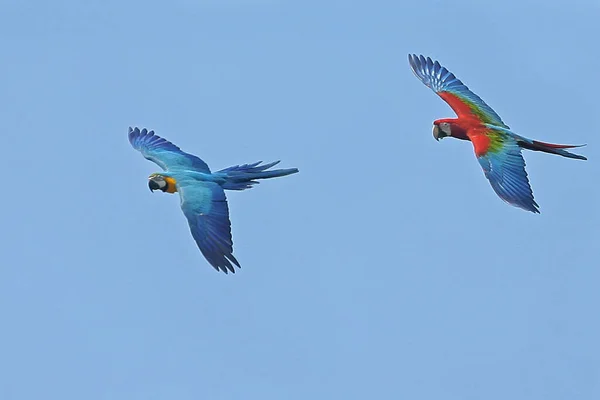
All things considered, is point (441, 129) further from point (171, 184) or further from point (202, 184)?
point (171, 184)

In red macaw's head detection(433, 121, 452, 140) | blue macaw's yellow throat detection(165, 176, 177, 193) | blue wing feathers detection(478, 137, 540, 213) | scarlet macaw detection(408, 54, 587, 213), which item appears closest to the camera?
blue wing feathers detection(478, 137, 540, 213)

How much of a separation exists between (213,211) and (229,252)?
1.20 meters

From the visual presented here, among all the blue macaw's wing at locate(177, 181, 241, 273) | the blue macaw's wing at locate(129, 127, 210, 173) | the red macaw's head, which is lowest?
the blue macaw's wing at locate(177, 181, 241, 273)

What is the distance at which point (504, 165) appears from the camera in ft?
79.1

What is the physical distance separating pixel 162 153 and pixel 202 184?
105 inches

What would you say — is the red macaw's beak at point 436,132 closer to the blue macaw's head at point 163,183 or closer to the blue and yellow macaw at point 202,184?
the blue and yellow macaw at point 202,184

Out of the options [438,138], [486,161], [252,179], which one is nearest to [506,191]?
[486,161]

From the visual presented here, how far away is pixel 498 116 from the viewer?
26094mm

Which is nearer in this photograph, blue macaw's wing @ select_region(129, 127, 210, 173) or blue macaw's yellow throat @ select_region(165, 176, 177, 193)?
blue macaw's yellow throat @ select_region(165, 176, 177, 193)

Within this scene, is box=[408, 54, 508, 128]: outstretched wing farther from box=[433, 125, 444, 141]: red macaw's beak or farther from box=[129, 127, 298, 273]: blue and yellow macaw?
box=[129, 127, 298, 273]: blue and yellow macaw

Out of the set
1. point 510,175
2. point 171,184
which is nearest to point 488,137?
point 510,175

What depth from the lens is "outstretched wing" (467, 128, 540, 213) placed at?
77.2 feet

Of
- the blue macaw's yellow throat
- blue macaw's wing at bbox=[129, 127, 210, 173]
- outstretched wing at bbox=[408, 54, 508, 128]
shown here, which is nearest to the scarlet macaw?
outstretched wing at bbox=[408, 54, 508, 128]

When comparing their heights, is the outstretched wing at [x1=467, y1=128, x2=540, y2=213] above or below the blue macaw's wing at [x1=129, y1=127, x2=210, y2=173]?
below
